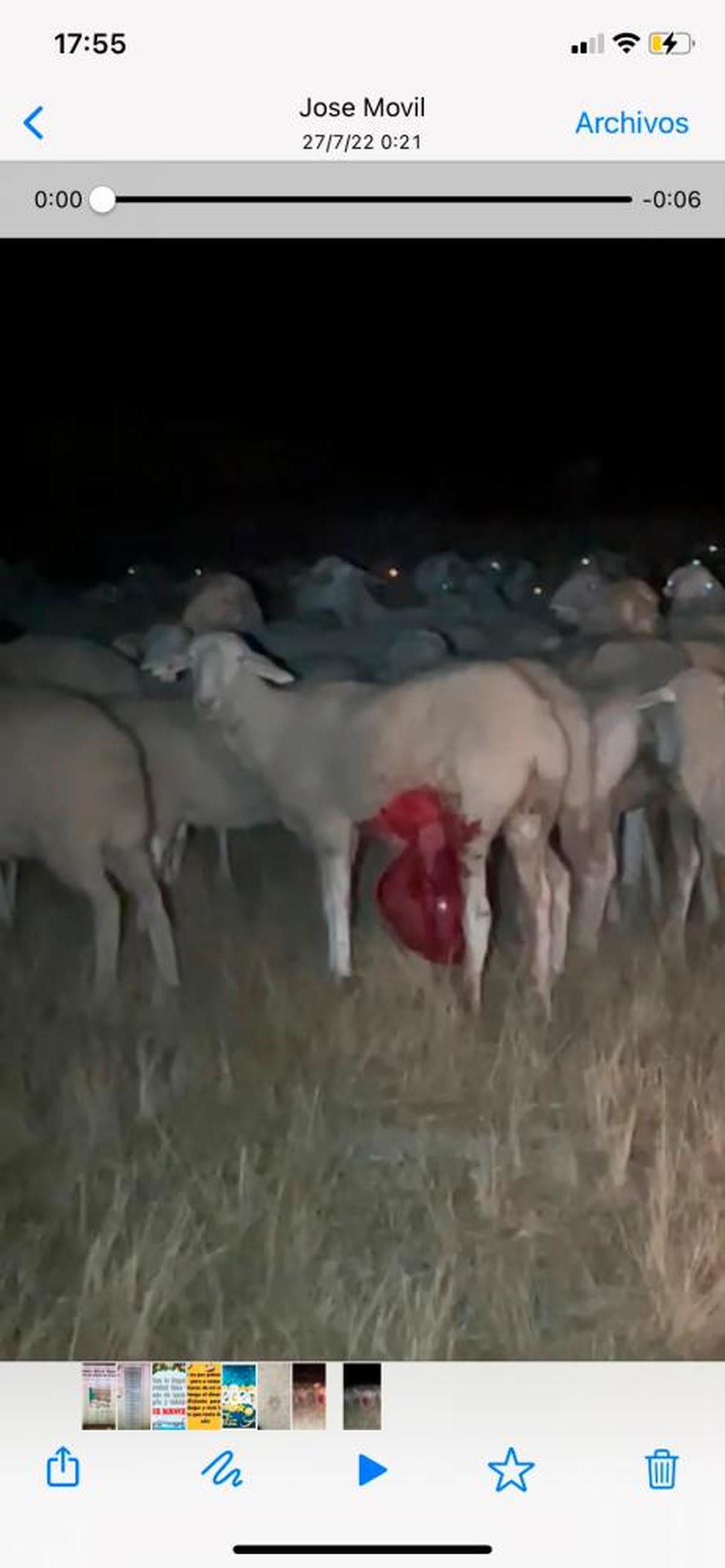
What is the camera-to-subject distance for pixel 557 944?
70 cm

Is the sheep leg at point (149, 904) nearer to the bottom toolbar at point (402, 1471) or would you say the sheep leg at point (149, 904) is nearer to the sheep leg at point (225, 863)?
the sheep leg at point (225, 863)

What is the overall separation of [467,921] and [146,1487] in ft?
0.90

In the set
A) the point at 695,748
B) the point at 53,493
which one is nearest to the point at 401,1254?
the point at 695,748

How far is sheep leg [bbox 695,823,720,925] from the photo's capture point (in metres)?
0.70

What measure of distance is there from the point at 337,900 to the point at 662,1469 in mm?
277

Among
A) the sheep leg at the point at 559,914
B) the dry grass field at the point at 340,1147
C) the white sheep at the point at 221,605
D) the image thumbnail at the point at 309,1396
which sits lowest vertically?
the image thumbnail at the point at 309,1396

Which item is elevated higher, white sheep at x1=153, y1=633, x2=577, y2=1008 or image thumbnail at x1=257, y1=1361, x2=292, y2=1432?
white sheep at x1=153, y1=633, x2=577, y2=1008

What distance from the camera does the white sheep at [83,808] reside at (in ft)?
2.23

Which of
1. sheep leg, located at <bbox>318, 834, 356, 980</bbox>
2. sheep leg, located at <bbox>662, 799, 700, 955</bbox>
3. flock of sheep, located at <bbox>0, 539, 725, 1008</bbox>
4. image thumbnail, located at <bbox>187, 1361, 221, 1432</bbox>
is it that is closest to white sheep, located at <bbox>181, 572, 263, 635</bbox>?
flock of sheep, located at <bbox>0, 539, 725, 1008</bbox>

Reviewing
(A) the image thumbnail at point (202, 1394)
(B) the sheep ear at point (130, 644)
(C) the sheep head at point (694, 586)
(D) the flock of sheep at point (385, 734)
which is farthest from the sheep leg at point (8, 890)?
(C) the sheep head at point (694, 586)

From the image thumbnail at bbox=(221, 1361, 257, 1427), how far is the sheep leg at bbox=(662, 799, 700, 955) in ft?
0.84

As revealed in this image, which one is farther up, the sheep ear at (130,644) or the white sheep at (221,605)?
the white sheep at (221,605)
